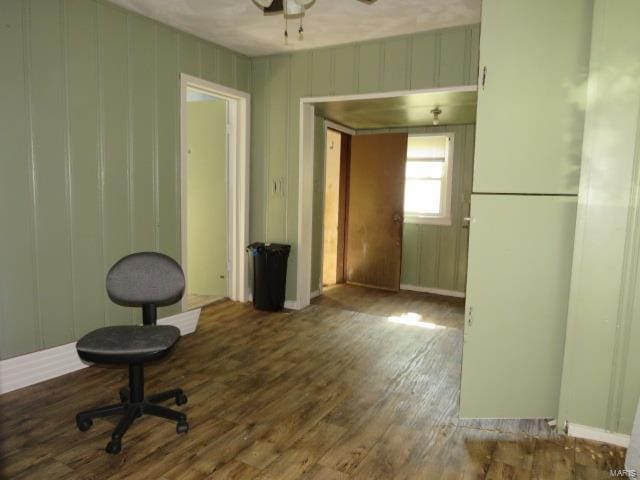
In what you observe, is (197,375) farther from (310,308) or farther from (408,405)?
(310,308)

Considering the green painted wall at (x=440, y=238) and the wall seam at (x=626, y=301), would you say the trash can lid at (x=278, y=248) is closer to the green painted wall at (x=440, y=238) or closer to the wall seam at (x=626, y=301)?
the green painted wall at (x=440, y=238)

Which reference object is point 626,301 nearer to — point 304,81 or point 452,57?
point 452,57

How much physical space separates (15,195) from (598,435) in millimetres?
3721

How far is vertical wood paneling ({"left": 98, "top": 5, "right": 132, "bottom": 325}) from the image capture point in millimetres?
3281

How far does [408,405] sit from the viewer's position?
8.97ft

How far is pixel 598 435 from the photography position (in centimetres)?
234

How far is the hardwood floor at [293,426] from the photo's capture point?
6.82 feet

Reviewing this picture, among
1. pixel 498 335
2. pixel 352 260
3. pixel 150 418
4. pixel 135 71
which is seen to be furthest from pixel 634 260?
pixel 352 260

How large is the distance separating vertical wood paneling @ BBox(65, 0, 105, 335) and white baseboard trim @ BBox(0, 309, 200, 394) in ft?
0.70

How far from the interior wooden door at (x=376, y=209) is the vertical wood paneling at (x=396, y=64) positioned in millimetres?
1636

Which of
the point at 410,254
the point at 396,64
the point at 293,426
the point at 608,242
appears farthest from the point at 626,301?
the point at 410,254

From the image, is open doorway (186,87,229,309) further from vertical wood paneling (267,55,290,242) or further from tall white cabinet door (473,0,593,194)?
tall white cabinet door (473,0,593,194)

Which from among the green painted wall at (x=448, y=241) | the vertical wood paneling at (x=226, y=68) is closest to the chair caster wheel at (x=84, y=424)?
the vertical wood paneling at (x=226, y=68)

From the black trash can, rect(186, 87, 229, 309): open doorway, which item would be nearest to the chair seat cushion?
the black trash can
